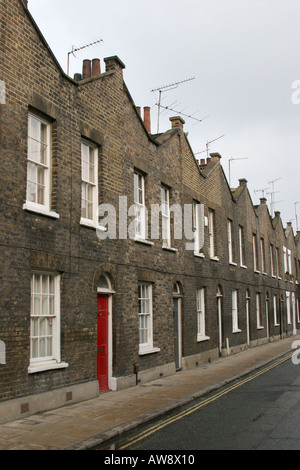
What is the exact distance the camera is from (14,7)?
9.60 metres

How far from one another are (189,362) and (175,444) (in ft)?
33.7

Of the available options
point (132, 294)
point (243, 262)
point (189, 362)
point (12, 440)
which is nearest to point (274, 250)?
point (243, 262)

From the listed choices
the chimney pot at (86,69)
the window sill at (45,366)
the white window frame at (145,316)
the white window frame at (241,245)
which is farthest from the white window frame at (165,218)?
the white window frame at (241,245)

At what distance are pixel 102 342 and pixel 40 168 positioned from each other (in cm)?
467

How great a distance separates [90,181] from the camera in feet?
40.0

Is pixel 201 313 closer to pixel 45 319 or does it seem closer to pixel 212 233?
pixel 212 233

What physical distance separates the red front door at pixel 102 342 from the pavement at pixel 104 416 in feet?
1.39

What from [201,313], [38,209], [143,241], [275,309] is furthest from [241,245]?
[38,209]

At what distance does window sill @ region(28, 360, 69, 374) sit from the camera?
9416 mm

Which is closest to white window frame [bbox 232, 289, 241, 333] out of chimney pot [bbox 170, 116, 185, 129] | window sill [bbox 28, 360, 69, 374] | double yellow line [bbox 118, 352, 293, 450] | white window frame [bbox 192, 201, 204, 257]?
white window frame [bbox 192, 201, 204, 257]

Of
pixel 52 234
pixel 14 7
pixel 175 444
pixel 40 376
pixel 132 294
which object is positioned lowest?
pixel 175 444

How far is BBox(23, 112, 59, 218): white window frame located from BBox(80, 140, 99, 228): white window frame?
134cm

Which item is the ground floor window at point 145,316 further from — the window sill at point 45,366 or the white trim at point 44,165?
the white trim at point 44,165
